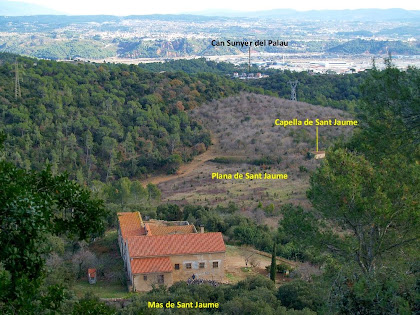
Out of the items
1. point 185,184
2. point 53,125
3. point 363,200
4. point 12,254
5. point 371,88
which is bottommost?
point 185,184

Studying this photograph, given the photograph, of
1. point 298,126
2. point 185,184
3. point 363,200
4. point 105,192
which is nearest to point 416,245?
point 363,200

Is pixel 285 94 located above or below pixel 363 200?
below

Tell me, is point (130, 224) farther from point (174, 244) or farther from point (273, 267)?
point (273, 267)

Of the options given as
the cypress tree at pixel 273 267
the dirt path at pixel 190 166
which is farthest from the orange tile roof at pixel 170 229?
the dirt path at pixel 190 166

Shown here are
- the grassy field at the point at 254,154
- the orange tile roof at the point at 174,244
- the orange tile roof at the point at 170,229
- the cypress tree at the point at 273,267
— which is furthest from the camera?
the grassy field at the point at 254,154

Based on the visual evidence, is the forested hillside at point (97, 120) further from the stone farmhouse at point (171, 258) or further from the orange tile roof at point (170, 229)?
the stone farmhouse at point (171, 258)

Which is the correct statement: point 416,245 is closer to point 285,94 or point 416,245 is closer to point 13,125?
point 13,125

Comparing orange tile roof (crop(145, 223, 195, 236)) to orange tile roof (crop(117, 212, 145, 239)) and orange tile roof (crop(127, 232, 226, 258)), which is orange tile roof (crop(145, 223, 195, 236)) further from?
orange tile roof (crop(127, 232, 226, 258))
